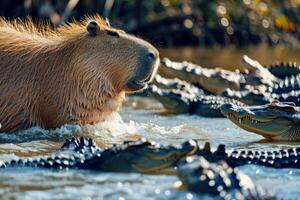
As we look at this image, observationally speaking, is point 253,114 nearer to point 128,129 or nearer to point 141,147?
point 128,129

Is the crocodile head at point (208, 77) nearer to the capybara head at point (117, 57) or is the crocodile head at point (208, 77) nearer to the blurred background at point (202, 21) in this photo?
the capybara head at point (117, 57)

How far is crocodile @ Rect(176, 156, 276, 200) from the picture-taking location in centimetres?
595

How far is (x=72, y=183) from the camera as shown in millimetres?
6453

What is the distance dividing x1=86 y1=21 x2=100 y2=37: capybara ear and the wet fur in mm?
49

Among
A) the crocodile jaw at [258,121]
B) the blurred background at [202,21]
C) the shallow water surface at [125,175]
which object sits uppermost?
the blurred background at [202,21]

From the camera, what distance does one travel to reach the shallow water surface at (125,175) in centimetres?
621

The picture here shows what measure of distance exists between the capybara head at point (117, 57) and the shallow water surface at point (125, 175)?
17.6 inches

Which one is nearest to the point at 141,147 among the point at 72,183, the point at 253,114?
the point at 72,183

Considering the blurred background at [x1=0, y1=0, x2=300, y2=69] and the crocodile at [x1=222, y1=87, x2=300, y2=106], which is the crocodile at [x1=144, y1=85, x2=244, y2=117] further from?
the blurred background at [x1=0, y1=0, x2=300, y2=69]

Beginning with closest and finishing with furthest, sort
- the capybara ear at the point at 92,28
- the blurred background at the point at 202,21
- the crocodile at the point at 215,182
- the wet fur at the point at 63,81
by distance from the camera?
the crocodile at the point at 215,182, the wet fur at the point at 63,81, the capybara ear at the point at 92,28, the blurred background at the point at 202,21

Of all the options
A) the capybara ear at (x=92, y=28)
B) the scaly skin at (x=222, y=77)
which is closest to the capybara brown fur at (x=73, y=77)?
the capybara ear at (x=92, y=28)

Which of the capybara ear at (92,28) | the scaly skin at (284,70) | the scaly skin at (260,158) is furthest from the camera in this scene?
the scaly skin at (284,70)

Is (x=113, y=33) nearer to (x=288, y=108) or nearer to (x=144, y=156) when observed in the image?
(x=288, y=108)

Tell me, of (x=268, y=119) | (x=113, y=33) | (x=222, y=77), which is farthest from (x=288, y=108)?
(x=222, y=77)
